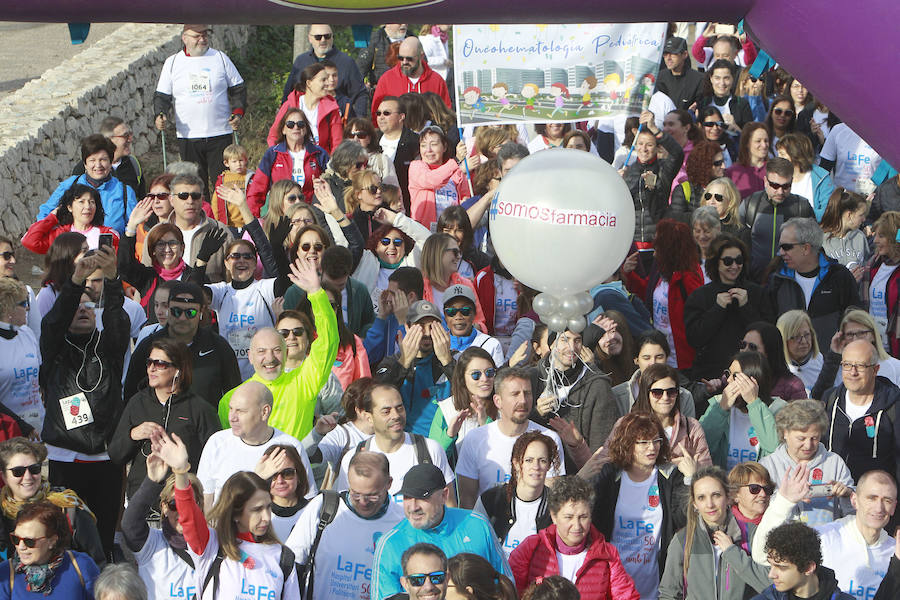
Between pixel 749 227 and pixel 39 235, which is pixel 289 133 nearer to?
pixel 39 235

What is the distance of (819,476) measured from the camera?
22.2 ft

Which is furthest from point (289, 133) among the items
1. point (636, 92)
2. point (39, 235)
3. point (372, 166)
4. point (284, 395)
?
point (284, 395)

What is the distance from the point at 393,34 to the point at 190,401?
24.3 ft

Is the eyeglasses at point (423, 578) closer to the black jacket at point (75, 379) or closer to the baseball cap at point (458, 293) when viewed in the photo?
the black jacket at point (75, 379)

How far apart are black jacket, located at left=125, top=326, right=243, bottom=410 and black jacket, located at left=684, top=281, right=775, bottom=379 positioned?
2.72m

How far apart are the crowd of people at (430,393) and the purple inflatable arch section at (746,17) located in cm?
182

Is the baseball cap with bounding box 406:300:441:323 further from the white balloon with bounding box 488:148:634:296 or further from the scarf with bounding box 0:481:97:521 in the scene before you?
the scarf with bounding box 0:481:97:521

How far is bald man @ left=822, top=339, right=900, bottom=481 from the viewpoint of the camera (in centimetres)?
710

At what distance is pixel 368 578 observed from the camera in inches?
240

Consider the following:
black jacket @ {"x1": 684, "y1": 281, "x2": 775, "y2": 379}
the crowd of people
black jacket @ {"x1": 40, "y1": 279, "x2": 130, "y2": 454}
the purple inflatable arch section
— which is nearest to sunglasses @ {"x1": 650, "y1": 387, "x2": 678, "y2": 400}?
the crowd of people

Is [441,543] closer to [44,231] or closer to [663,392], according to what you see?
[663,392]

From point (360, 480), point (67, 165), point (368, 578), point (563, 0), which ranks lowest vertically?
point (67, 165)

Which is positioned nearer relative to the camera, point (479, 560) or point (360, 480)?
point (479, 560)

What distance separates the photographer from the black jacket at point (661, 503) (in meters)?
6.48
